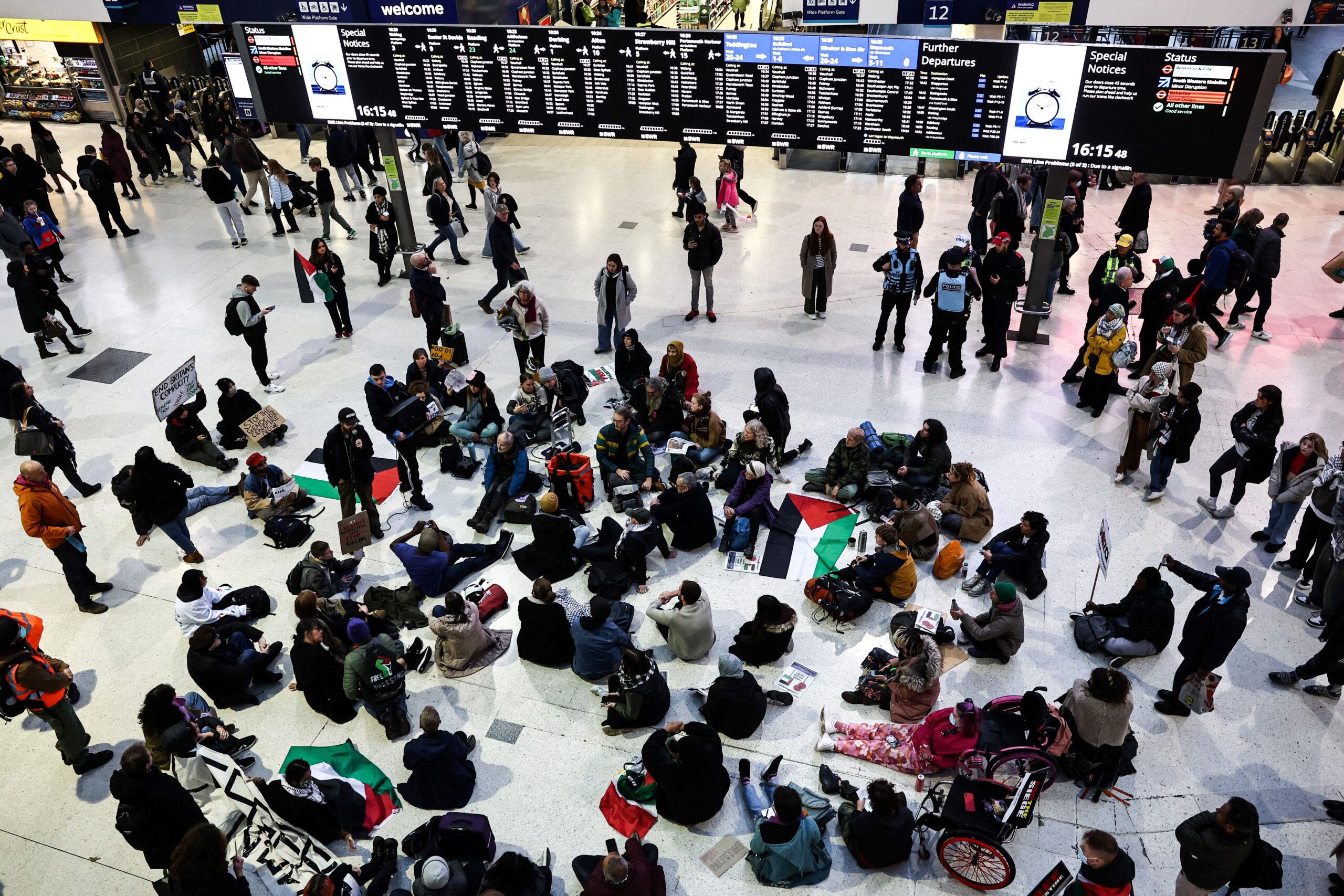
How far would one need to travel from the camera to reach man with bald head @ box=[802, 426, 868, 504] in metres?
10.8

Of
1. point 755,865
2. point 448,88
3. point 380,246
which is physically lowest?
point 755,865

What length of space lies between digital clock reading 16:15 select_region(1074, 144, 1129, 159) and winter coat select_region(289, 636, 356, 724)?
10.3m

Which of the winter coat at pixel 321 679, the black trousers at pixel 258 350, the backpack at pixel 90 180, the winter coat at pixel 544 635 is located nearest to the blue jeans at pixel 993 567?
the winter coat at pixel 544 635

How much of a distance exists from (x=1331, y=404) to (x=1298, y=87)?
14921mm

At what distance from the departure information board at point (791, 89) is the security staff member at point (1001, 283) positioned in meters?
1.34

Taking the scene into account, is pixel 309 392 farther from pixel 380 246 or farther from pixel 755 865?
pixel 755 865

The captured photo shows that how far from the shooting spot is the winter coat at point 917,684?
316 inches

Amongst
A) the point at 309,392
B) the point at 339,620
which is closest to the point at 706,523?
the point at 339,620

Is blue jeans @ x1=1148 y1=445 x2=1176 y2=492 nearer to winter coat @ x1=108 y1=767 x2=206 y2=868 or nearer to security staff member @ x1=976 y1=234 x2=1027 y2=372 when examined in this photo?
security staff member @ x1=976 y1=234 x2=1027 y2=372

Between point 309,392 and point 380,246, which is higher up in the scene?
point 380,246

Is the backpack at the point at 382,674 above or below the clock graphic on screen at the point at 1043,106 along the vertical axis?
below

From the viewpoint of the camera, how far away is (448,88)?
1327cm

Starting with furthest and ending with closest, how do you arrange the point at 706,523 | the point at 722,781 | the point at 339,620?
the point at 706,523, the point at 339,620, the point at 722,781

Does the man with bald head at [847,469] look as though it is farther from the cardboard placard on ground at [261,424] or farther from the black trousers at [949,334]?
the cardboard placard on ground at [261,424]
